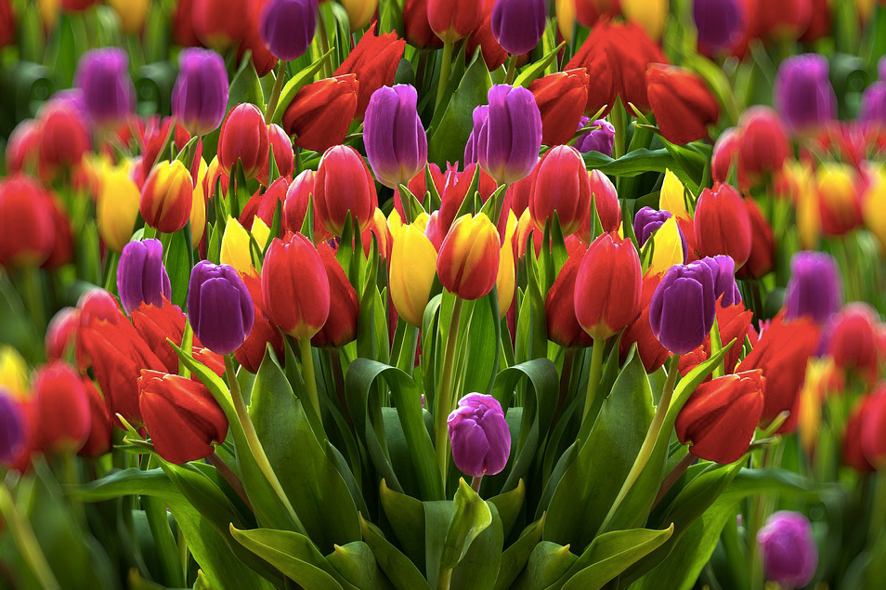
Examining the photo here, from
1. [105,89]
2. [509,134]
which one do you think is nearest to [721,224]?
[509,134]

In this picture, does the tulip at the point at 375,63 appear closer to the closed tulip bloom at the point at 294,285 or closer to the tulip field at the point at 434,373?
the tulip field at the point at 434,373

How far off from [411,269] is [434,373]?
3.0 inches

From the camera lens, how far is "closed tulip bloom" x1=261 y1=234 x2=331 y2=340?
1.86ft

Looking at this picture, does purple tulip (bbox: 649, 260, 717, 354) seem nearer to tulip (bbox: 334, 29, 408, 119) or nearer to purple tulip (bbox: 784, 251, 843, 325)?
purple tulip (bbox: 784, 251, 843, 325)

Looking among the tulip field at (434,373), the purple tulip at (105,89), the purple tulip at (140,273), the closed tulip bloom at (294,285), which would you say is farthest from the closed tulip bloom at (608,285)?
the purple tulip at (105,89)

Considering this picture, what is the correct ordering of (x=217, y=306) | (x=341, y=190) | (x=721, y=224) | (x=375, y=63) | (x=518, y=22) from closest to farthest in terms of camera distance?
(x=217, y=306) → (x=341, y=190) → (x=721, y=224) → (x=518, y=22) → (x=375, y=63)

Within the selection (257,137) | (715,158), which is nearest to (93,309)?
(257,137)

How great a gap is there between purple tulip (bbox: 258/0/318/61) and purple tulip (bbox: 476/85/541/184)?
0.31 metres

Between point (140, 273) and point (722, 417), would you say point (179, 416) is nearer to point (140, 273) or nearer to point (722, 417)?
point (140, 273)

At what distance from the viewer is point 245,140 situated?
0.80 meters

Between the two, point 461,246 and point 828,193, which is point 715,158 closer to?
point 828,193

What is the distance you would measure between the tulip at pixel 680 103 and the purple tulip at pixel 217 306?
0.56 meters

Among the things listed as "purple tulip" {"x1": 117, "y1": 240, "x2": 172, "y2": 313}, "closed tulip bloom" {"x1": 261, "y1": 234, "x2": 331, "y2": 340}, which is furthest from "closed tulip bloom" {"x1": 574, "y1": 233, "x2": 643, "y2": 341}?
"purple tulip" {"x1": 117, "y1": 240, "x2": 172, "y2": 313}

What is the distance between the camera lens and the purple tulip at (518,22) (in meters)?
0.87
